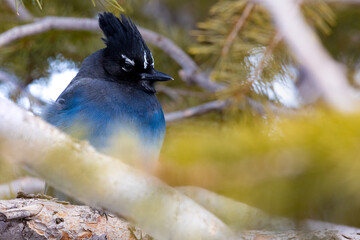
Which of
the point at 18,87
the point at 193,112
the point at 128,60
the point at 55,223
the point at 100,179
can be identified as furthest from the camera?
the point at 193,112

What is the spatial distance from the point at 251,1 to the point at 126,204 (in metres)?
2.46

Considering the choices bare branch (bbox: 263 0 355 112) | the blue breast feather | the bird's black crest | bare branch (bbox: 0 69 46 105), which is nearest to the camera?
bare branch (bbox: 263 0 355 112)

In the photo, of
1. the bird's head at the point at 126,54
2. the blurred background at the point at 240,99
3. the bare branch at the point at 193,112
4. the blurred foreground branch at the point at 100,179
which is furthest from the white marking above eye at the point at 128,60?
the blurred foreground branch at the point at 100,179

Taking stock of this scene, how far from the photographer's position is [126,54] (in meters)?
3.20

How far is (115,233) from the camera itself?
2.06 meters

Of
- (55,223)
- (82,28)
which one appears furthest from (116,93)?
(55,223)

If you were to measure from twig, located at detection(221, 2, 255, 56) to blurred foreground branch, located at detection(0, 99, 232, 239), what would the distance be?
2.34 meters

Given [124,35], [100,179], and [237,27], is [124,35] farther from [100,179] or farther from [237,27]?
[100,179]

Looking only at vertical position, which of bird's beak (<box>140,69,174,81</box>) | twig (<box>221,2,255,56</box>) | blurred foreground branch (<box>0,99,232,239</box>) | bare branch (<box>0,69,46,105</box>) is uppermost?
blurred foreground branch (<box>0,99,232,239</box>)

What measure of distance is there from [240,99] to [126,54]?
0.83 meters

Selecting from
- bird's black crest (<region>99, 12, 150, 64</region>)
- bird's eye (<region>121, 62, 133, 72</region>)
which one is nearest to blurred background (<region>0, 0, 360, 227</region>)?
bird's black crest (<region>99, 12, 150, 64</region>)

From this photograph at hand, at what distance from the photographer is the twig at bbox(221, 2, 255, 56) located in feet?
10.6

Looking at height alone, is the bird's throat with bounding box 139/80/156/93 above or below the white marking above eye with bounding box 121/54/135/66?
below

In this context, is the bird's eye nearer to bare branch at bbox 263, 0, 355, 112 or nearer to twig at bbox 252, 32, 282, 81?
twig at bbox 252, 32, 282, 81
